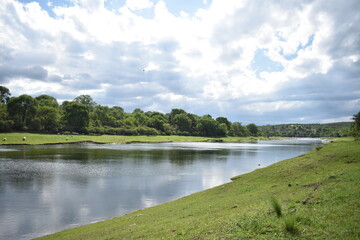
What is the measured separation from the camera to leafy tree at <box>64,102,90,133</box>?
500 feet

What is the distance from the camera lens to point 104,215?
22.8 metres

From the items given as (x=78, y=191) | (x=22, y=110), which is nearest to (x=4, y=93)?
(x=22, y=110)

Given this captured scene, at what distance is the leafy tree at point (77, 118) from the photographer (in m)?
152

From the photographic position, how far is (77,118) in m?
153

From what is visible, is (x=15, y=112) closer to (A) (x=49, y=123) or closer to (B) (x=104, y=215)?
(A) (x=49, y=123)

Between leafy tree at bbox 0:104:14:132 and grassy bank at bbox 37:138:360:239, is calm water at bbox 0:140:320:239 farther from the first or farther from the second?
leafy tree at bbox 0:104:14:132

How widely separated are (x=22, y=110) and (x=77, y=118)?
2890cm

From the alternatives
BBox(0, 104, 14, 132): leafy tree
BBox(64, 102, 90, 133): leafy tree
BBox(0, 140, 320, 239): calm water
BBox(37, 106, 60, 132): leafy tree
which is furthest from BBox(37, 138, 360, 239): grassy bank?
BBox(64, 102, 90, 133): leafy tree

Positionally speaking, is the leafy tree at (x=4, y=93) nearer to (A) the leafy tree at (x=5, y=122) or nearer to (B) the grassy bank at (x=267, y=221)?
(A) the leafy tree at (x=5, y=122)

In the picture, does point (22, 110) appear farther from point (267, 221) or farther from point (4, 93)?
point (267, 221)

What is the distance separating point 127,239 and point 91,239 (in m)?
2.92

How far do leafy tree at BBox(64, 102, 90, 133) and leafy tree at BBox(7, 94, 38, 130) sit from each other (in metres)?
19.0

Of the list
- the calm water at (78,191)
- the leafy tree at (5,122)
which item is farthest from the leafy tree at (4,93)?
the calm water at (78,191)

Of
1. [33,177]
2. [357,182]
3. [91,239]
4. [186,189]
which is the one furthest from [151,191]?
[357,182]
